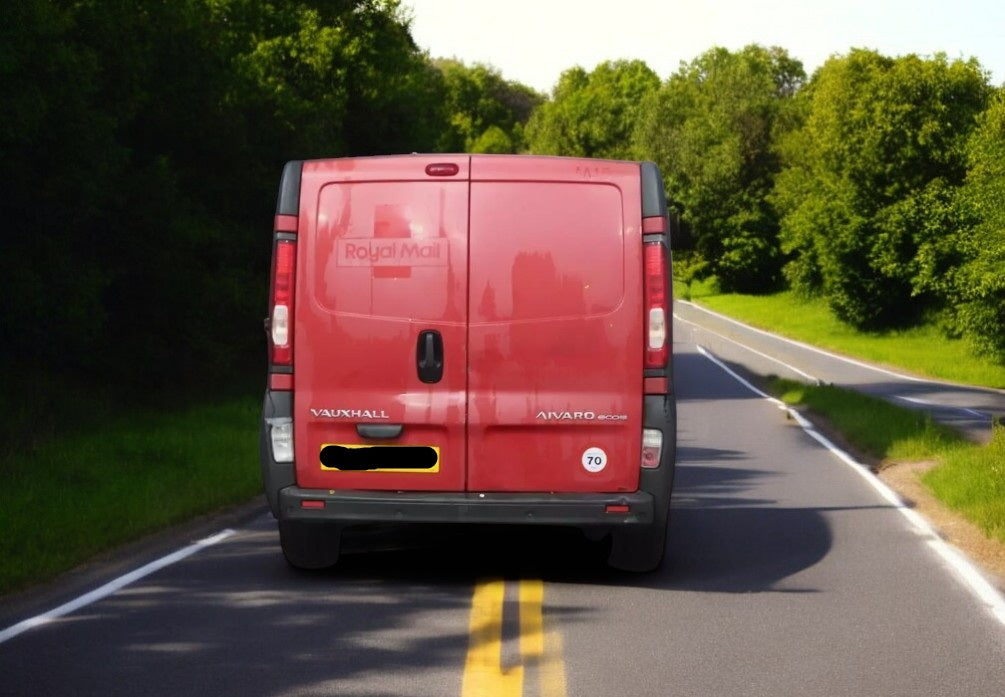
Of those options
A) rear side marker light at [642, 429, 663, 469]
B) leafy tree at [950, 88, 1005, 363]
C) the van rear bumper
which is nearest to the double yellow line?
the van rear bumper

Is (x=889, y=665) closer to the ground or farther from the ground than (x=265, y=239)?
closer to the ground

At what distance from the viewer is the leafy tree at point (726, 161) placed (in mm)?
97812

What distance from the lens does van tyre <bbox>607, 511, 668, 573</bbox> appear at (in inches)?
368

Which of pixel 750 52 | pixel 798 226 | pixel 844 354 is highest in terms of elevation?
pixel 750 52

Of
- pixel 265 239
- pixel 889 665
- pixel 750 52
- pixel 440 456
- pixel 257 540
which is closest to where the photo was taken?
pixel 889 665

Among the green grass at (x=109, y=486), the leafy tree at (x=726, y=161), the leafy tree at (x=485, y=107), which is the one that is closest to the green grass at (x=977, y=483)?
the green grass at (x=109, y=486)

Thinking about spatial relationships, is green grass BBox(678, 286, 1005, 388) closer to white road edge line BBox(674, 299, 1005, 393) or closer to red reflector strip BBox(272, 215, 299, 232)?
white road edge line BBox(674, 299, 1005, 393)

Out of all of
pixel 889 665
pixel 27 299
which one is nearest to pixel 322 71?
pixel 27 299

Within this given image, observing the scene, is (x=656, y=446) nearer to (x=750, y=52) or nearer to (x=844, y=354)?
(x=844, y=354)

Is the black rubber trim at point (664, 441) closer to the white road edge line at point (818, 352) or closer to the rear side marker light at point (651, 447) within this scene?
the rear side marker light at point (651, 447)

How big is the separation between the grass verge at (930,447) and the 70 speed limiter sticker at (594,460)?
12.4ft

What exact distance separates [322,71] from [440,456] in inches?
1264

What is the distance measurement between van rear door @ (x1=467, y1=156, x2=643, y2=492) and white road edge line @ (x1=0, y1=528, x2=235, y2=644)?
6.93ft

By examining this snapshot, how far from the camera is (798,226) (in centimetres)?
7944
